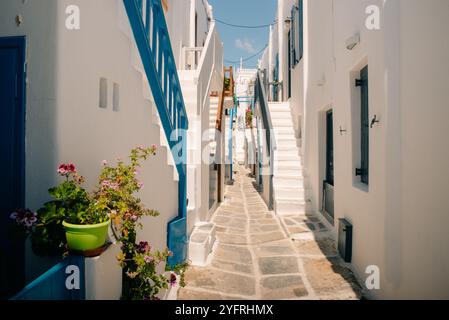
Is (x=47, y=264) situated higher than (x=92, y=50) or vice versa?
(x=92, y=50)

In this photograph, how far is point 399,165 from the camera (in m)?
2.74

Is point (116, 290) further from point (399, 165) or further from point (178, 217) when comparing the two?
point (399, 165)

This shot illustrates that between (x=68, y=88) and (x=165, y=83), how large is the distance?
1.60m

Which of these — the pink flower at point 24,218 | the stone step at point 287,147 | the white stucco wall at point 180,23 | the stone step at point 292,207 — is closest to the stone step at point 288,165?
the stone step at point 287,147

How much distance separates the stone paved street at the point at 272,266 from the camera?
3479 millimetres

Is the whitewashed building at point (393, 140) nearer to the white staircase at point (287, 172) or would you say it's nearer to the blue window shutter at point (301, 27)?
the white staircase at point (287, 172)

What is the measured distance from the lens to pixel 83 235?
156cm

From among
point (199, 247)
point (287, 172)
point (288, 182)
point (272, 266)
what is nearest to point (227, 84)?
point (287, 172)

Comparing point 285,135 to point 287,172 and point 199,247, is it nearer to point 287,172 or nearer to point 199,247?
point 287,172

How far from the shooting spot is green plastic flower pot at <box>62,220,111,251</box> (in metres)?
1.54

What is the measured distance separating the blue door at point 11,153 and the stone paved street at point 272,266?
79.6 inches

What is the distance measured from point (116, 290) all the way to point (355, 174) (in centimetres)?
368

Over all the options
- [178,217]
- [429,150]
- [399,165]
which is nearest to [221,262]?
[178,217]

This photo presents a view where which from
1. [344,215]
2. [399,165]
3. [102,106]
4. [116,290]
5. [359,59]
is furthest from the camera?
[344,215]
